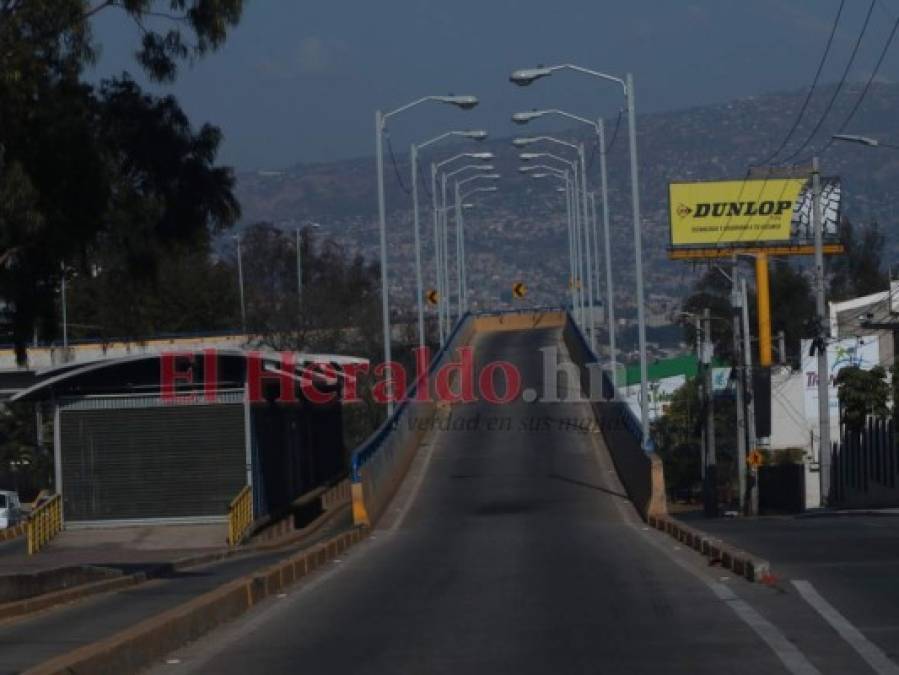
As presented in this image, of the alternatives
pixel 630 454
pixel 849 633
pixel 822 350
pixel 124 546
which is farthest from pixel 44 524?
pixel 849 633

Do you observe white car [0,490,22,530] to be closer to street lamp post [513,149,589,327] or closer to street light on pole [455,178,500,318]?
street lamp post [513,149,589,327]

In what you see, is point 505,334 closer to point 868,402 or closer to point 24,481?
point 24,481

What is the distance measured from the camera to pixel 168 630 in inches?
497

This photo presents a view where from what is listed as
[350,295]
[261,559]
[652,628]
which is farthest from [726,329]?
[652,628]

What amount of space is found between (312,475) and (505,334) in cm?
4490

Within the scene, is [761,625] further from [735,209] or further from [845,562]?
[735,209]

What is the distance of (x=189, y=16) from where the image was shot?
859 inches

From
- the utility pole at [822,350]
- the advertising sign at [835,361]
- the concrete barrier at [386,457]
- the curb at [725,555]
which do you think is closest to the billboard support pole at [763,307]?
the advertising sign at [835,361]

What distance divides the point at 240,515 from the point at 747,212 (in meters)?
61.1

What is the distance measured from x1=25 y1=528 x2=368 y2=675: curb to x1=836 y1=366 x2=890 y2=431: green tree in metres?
34.7

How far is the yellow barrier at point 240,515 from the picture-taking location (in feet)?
118

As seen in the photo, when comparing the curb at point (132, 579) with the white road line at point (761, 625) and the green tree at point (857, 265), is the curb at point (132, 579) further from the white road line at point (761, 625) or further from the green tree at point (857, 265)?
the green tree at point (857, 265)

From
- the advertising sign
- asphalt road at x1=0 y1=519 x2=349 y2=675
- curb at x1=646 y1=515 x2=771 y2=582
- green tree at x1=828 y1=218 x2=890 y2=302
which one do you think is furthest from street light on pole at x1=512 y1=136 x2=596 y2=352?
green tree at x1=828 y1=218 x2=890 y2=302

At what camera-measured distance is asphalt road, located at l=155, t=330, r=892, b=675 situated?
1189 cm
